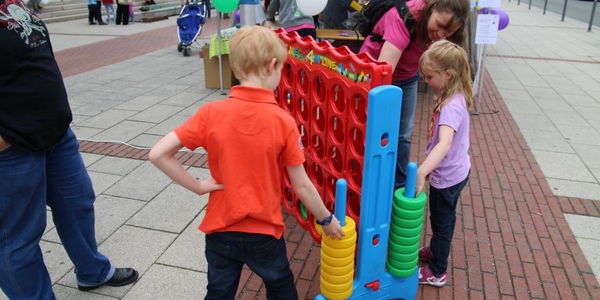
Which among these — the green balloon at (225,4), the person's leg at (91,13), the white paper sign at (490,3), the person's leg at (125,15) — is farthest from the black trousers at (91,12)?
the white paper sign at (490,3)

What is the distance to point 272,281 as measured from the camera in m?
1.96

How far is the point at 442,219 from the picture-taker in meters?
2.61

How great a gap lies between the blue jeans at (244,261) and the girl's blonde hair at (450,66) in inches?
44.2

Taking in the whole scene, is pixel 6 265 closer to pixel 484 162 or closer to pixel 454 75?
pixel 454 75

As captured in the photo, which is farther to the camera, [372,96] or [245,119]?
[372,96]

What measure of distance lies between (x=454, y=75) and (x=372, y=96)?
1.92ft

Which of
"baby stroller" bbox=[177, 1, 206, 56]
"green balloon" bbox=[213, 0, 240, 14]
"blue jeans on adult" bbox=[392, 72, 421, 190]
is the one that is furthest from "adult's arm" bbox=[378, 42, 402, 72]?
"baby stroller" bbox=[177, 1, 206, 56]

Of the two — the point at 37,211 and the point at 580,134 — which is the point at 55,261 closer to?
the point at 37,211

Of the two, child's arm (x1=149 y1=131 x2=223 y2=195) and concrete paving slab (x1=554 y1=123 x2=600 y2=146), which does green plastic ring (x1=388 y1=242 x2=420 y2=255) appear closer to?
child's arm (x1=149 y1=131 x2=223 y2=195)

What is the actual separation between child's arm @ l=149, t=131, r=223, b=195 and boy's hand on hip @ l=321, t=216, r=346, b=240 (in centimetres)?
51

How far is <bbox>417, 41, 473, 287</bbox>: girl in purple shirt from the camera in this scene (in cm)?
224

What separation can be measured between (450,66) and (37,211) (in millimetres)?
2074

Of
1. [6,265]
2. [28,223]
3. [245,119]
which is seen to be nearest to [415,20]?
[245,119]

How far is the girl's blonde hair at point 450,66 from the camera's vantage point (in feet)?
7.50
